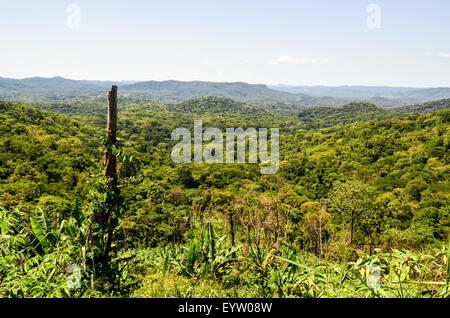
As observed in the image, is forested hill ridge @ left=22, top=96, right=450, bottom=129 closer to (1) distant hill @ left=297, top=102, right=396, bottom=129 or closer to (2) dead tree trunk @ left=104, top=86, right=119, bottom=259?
(1) distant hill @ left=297, top=102, right=396, bottom=129

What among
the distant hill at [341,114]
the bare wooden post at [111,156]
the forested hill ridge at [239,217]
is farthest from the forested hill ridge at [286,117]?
the bare wooden post at [111,156]

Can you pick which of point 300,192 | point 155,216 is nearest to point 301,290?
point 155,216

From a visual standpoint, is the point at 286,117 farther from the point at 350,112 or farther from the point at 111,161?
the point at 111,161

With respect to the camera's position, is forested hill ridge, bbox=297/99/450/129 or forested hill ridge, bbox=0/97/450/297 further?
forested hill ridge, bbox=297/99/450/129

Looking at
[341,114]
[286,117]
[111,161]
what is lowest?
[111,161]
